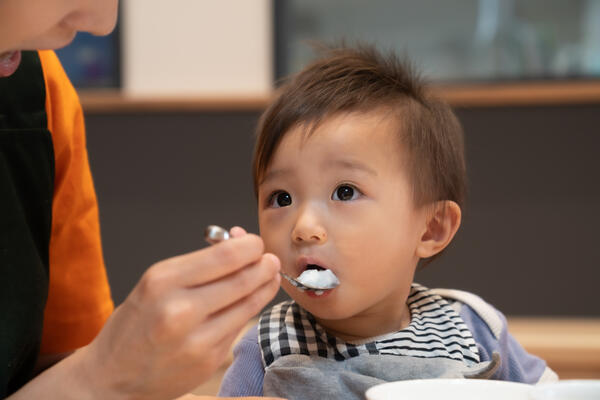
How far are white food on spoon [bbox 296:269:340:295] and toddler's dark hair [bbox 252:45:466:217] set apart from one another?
0.57ft

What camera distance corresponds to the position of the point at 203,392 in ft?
6.23

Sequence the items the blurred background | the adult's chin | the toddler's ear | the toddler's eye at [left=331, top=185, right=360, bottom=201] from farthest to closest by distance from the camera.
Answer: the blurred background
the toddler's ear
the toddler's eye at [left=331, top=185, right=360, bottom=201]
the adult's chin

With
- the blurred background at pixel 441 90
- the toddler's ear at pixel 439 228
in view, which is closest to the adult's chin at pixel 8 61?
the toddler's ear at pixel 439 228

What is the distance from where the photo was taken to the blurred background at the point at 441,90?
2238 mm

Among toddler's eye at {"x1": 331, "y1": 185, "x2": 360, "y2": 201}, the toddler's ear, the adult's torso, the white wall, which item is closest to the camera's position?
the adult's torso

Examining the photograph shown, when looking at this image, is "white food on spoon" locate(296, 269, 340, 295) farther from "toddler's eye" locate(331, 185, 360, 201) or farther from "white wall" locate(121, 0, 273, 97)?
"white wall" locate(121, 0, 273, 97)

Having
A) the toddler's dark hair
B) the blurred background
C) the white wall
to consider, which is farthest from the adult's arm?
the white wall

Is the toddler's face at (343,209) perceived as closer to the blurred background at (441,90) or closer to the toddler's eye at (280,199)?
the toddler's eye at (280,199)

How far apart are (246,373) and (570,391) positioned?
1.51 feet

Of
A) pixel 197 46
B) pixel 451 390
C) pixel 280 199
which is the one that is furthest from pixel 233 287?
pixel 197 46

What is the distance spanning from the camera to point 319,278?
87 cm

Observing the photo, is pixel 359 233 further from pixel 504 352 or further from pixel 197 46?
pixel 197 46

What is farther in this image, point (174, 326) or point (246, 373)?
point (246, 373)

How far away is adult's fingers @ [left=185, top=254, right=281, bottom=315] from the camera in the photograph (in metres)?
0.59
